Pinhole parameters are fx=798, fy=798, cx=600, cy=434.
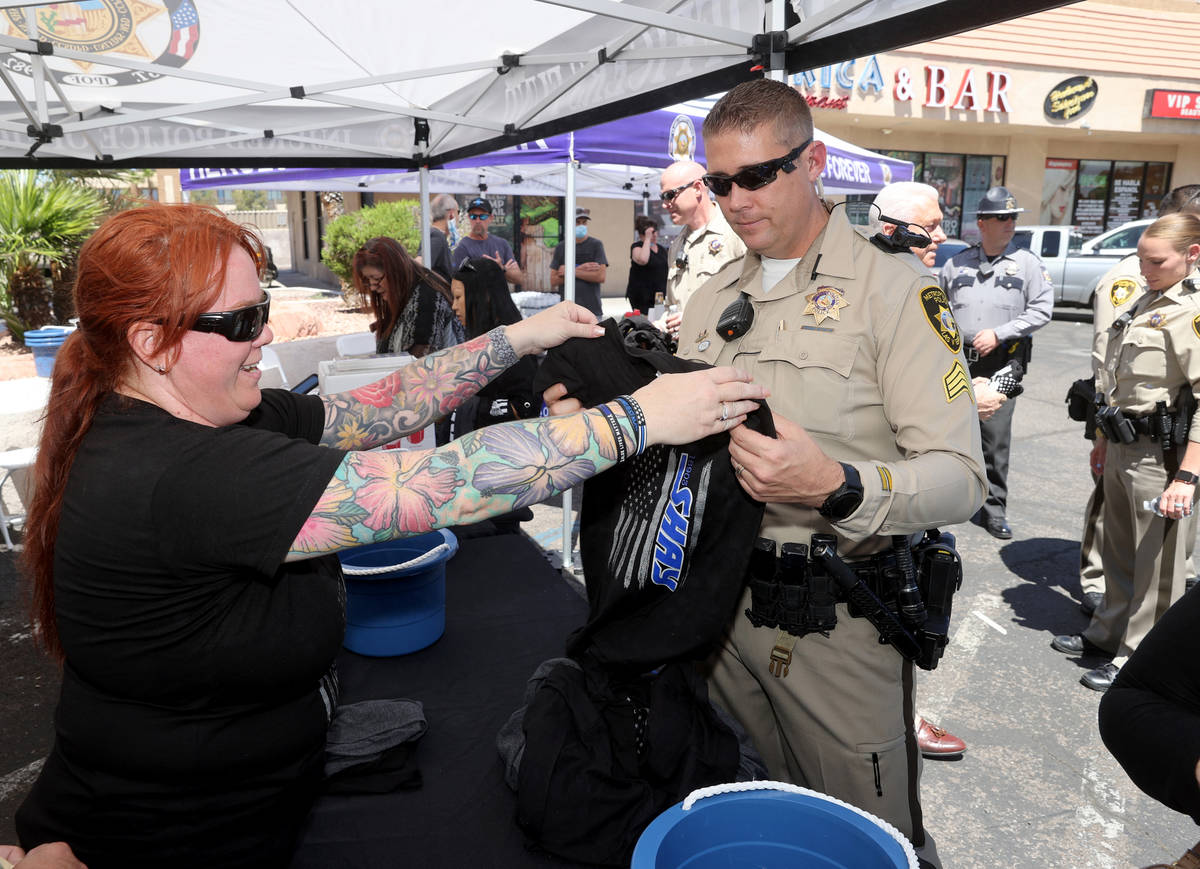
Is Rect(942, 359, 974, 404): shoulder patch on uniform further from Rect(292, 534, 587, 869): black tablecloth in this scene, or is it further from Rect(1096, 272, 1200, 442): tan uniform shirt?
Rect(1096, 272, 1200, 442): tan uniform shirt

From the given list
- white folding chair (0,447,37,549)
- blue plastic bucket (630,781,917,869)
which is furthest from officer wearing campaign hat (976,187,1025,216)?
white folding chair (0,447,37,549)

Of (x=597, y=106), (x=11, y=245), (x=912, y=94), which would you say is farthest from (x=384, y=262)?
(x=912, y=94)

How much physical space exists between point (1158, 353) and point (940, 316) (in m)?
2.65

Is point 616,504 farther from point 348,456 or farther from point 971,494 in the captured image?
point 971,494

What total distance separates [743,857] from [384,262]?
3.99 meters

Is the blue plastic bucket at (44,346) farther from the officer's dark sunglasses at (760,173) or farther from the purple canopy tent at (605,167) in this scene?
the officer's dark sunglasses at (760,173)

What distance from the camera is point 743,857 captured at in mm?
1356

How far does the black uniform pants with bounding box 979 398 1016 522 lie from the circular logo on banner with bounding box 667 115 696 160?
2.87m

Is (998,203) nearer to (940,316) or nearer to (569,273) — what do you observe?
(569,273)

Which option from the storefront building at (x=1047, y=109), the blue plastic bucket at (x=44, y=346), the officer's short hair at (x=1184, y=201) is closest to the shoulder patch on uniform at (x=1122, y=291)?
the officer's short hair at (x=1184, y=201)

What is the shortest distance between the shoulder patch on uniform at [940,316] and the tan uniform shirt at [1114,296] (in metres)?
2.86

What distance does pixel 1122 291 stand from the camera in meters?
4.12

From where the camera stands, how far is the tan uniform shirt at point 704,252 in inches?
185

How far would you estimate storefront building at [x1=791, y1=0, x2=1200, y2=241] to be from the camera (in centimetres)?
1934
